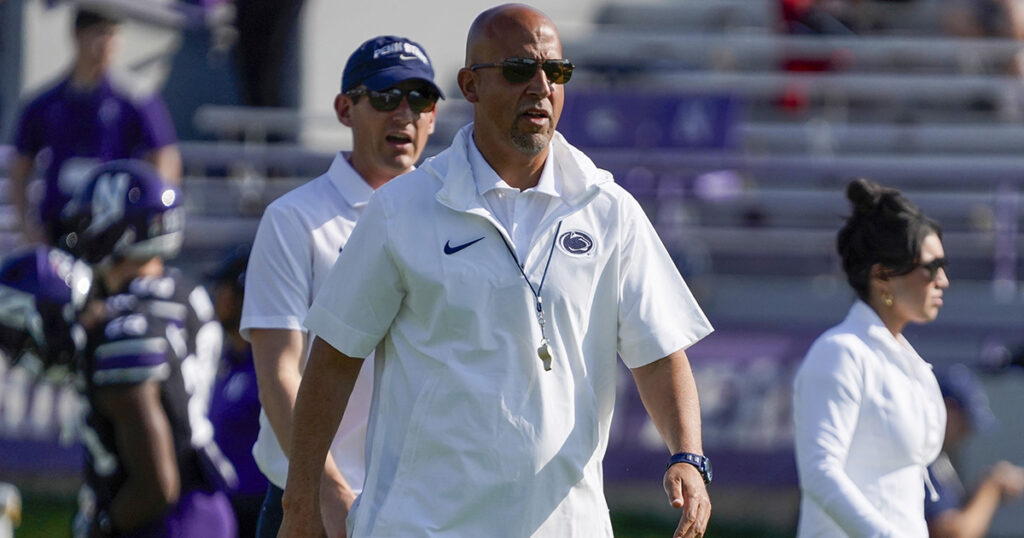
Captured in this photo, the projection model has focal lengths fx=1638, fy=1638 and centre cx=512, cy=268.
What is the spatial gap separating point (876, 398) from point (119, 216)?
2479 mm

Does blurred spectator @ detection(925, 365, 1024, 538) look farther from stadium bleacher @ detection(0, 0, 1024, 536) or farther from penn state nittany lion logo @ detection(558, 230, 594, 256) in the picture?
penn state nittany lion logo @ detection(558, 230, 594, 256)

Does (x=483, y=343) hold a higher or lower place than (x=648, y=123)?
higher

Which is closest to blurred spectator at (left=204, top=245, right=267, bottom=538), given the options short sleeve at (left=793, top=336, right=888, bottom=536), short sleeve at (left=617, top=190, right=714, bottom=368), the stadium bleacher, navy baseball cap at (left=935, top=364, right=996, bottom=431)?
short sleeve at (left=793, top=336, right=888, bottom=536)

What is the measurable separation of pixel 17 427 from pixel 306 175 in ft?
12.4

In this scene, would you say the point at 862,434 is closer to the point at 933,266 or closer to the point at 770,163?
the point at 933,266

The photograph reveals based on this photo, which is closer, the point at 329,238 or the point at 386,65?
the point at 329,238

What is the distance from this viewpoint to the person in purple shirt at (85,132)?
1061 centimetres

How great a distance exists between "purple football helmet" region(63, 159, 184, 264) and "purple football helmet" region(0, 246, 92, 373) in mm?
588

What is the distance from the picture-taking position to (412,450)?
3.82 metres

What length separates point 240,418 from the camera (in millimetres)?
6836

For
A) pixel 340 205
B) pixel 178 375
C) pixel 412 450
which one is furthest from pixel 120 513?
pixel 412 450

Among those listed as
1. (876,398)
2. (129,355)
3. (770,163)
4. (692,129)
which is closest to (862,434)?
(876,398)

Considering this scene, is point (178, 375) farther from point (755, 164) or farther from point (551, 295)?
point (755, 164)

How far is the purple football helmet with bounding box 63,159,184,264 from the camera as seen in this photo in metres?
5.27
